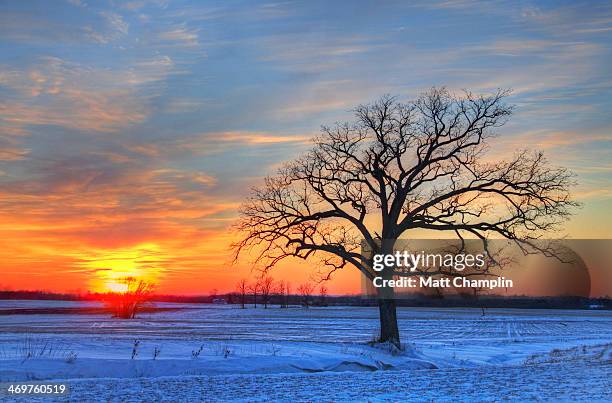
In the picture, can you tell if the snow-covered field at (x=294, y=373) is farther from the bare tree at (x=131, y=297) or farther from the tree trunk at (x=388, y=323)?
the bare tree at (x=131, y=297)

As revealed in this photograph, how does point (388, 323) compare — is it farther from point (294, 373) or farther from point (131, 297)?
point (131, 297)

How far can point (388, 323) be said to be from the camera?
100 ft

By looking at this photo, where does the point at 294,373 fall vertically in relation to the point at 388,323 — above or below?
below

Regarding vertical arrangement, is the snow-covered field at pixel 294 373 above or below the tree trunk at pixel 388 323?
below

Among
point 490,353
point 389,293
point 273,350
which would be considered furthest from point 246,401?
point 490,353

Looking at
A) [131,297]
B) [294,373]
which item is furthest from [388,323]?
[131,297]

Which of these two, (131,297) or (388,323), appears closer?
(388,323)

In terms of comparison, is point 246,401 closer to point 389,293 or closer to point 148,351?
point 148,351

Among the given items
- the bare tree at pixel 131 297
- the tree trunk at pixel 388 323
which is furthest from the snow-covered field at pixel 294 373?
the bare tree at pixel 131 297

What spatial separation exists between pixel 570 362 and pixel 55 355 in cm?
2000

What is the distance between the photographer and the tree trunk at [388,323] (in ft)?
99.3

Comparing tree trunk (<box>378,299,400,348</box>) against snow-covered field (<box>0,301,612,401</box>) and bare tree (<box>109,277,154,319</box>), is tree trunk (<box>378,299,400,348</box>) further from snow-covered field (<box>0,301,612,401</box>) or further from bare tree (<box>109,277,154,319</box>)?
bare tree (<box>109,277,154,319</box>)

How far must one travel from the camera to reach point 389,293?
101 ft

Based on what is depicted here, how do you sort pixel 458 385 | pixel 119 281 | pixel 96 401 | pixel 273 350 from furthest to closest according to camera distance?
pixel 119 281, pixel 273 350, pixel 458 385, pixel 96 401
